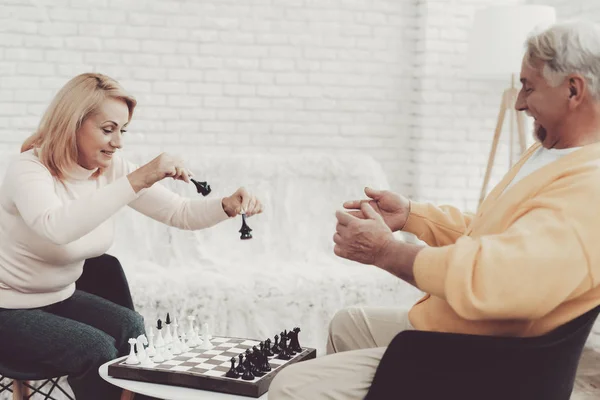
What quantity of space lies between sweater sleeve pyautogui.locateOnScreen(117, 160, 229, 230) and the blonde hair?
29 centimetres

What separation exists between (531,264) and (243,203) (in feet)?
3.59

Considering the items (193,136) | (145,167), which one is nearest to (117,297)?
(145,167)

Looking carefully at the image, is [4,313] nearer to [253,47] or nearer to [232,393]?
[232,393]

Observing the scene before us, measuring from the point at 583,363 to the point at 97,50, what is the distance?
2845 mm

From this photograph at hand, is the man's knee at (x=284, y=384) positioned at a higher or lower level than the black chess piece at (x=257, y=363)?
higher

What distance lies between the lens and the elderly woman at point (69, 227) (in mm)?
1990

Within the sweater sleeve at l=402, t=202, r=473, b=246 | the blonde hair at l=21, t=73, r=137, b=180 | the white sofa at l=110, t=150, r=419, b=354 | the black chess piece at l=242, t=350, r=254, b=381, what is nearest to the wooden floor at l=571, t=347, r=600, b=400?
the white sofa at l=110, t=150, r=419, b=354

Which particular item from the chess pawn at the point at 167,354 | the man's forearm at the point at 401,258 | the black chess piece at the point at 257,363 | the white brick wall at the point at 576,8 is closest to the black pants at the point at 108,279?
the chess pawn at the point at 167,354

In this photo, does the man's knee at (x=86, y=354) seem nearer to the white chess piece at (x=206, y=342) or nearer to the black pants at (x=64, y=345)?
the black pants at (x=64, y=345)

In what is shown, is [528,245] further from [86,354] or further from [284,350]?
[86,354]

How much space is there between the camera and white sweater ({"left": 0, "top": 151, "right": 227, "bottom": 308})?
2.00m

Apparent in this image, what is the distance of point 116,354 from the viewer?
2070mm

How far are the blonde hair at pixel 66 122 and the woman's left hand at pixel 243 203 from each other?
473 mm

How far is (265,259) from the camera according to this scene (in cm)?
355
